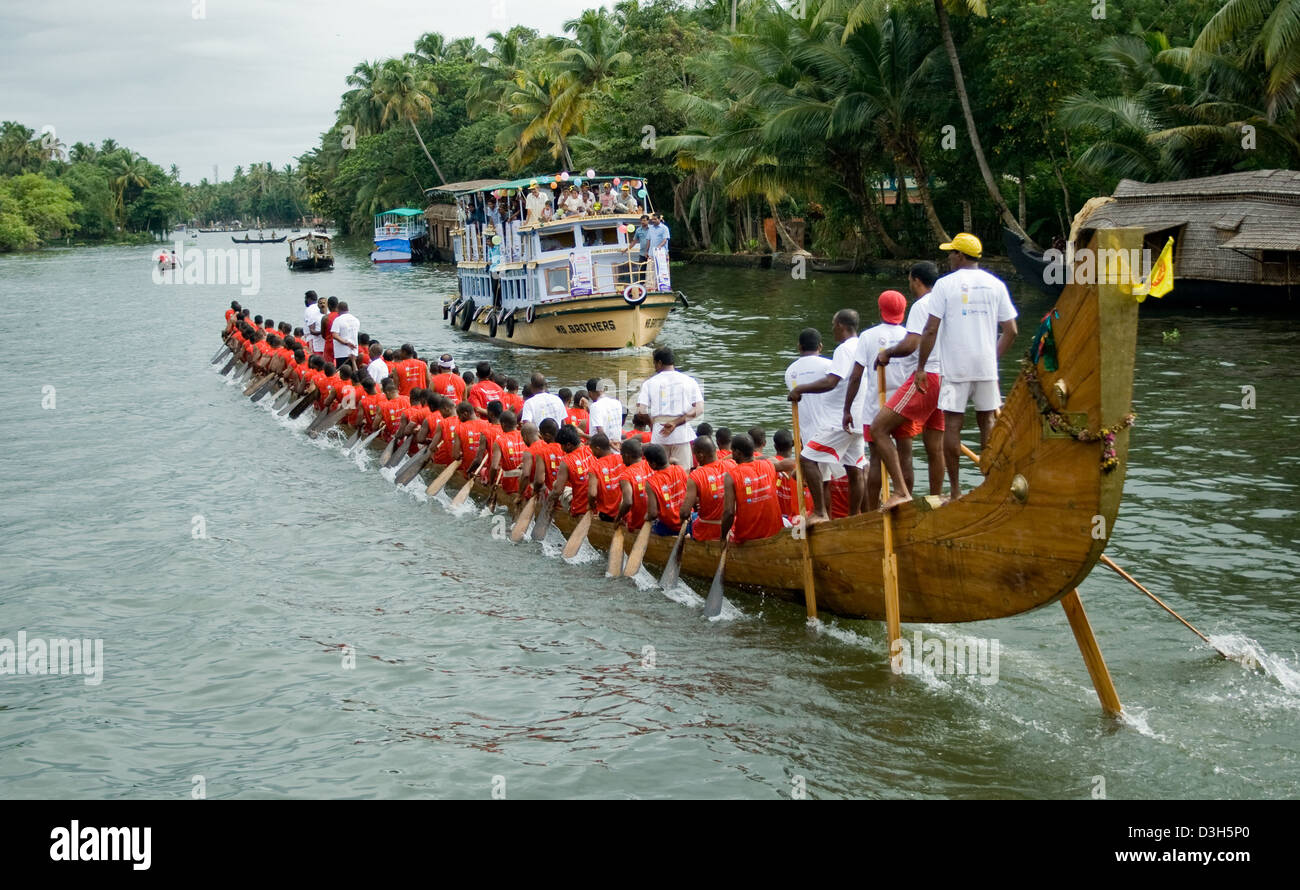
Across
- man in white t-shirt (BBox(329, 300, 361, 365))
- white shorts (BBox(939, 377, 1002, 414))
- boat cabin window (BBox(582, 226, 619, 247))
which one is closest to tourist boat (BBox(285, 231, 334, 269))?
boat cabin window (BBox(582, 226, 619, 247))

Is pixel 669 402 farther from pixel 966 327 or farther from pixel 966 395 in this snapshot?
Answer: pixel 966 327

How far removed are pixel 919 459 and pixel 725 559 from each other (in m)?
5.96

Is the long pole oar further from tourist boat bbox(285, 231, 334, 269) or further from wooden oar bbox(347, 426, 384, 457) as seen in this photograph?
tourist boat bbox(285, 231, 334, 269)

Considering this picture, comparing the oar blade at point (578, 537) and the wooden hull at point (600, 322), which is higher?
the wooden hull at point (600, 322)

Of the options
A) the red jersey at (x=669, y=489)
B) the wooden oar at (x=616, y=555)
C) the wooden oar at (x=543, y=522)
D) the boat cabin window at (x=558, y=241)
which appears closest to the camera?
the red jersey at (x=669, y=489)

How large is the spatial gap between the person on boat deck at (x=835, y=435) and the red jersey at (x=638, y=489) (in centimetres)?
208

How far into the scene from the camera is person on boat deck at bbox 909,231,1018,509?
7453mm

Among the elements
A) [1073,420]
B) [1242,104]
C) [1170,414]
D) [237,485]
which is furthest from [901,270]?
[1073,420]

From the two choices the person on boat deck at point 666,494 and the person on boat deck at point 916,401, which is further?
the person on boat deck at point 666,494

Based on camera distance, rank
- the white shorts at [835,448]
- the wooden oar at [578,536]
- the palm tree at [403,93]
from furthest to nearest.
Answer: the palm tree at [403,93] → the wooden oar at [578,536] → the white shorts at [835,448]

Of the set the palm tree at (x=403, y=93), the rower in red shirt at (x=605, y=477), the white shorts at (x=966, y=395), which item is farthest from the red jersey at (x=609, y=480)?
the palm tree at (x=403, y=93)

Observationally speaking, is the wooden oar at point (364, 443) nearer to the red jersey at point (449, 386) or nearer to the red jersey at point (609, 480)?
the red jersey at point (449, 386)

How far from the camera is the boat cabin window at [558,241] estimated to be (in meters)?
27.3
